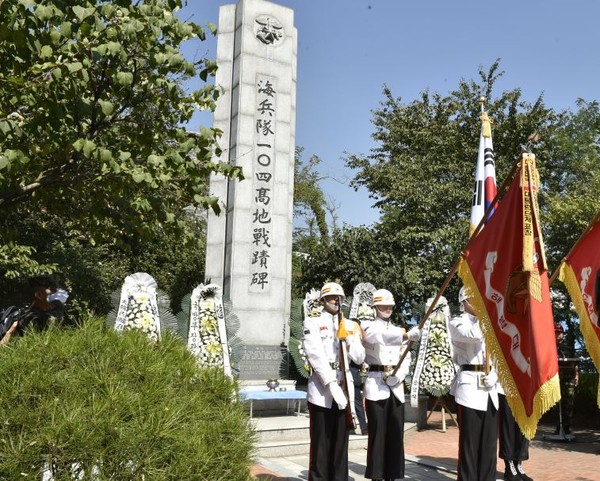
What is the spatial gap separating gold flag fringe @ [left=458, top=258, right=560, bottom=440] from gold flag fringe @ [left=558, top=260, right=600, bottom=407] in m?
1.13

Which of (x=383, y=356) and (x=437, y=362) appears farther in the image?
(x=437, y=362)

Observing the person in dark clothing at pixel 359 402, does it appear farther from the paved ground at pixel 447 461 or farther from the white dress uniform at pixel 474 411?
the white dress uniform at pixel 474 411

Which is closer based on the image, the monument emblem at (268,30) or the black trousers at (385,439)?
the black trousers at (385,439)

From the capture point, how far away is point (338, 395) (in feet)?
19.1

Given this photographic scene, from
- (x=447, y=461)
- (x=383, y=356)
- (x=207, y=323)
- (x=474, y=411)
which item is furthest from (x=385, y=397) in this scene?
(x=207, y=323)

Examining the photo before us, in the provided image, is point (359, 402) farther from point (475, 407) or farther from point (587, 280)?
point (587, 280)

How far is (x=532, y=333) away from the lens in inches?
183

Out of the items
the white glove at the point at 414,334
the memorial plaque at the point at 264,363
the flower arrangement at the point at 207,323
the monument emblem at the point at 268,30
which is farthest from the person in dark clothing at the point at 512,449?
the monument emblem at the point at 268,30

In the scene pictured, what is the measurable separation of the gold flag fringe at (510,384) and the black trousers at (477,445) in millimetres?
1368

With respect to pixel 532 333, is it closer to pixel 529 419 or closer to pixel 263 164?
pixel 529 419

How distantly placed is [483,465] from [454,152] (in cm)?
1723

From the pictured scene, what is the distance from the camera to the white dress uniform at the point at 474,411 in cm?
618

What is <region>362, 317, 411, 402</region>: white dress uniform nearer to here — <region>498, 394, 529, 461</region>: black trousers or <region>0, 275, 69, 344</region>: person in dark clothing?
<region>498, 394, 529, 461</region>: black trousers

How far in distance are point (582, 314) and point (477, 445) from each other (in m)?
1.58
